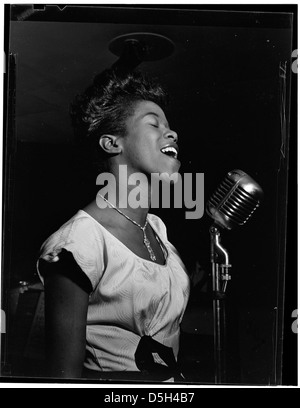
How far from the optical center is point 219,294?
5.33ft

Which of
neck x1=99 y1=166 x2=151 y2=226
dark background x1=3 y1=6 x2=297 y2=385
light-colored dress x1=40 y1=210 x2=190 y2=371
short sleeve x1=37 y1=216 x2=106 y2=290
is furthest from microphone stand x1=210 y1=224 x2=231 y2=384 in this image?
short sleeve x1=37 y1=216 x2=106 y2=290

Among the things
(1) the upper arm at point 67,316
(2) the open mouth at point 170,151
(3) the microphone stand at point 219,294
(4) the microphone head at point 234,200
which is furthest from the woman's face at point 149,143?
(1) the upper arm at point 67,316

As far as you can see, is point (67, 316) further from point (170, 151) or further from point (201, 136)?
point (201, 136)

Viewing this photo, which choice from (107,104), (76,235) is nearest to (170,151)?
(107,104)

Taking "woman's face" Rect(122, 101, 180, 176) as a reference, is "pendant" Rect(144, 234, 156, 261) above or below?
below

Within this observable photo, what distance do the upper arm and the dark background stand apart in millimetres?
163

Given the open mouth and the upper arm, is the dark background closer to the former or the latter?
the open mouth

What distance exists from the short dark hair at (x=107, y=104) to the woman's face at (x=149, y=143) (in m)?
0.03

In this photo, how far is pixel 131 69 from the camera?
163cm

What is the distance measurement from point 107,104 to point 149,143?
190 millimetres

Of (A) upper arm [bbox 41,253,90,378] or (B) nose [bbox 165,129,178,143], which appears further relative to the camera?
(B) nose [bbox 165,129,178,143]

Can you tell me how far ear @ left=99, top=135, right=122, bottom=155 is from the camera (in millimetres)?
1605

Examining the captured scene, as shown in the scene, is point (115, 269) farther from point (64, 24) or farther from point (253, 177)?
point (64, 24)
